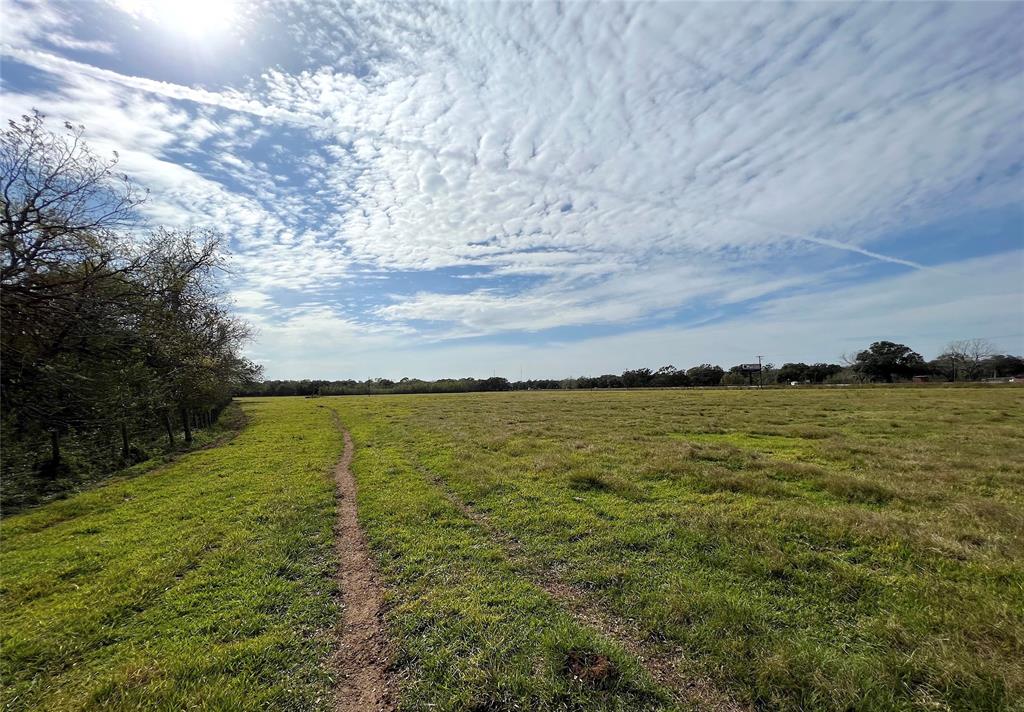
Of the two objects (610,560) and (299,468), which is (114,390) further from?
(610,560)

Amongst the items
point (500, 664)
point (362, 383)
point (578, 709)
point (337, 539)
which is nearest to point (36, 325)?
point (337, 539)

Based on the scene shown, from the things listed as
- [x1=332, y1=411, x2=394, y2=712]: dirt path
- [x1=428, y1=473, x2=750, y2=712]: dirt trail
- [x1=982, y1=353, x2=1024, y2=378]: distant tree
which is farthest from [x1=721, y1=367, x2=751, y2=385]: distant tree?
[x1=332, y1=411, x2=394, y2=712]: dirt path

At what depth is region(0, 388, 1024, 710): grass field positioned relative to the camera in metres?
4.23

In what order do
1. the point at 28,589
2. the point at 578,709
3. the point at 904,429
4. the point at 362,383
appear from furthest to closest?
1. the point at 362,383
2. the point at 904,429
3. the point at 28,589
4. the point at 578,709

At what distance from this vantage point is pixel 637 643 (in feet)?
15.9

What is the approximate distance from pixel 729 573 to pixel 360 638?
5600 mm

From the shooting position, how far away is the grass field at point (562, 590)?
423cm

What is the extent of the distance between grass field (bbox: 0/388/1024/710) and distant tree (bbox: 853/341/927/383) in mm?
99693

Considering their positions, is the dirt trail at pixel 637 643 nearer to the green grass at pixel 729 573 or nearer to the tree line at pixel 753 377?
the green grass at pixel 729 573

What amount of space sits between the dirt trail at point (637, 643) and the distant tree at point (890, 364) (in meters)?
112

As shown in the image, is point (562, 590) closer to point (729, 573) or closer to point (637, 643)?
point (637, 643)

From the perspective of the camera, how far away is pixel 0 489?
43.4ft

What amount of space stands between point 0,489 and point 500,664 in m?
18.8

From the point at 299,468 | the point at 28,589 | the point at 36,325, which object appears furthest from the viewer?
the point at 299,468
